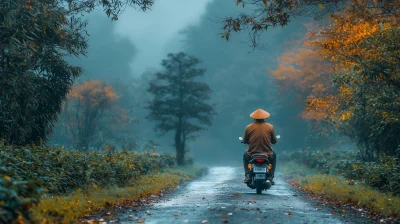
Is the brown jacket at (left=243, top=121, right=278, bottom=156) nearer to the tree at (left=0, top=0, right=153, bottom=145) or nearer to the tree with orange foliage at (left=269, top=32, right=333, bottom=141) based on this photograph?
the tree at (left=0, top=0, right=153, bottom=145)

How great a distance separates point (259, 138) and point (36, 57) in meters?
7.14

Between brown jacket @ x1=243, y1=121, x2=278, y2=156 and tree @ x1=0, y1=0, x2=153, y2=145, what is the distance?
500 centimetres

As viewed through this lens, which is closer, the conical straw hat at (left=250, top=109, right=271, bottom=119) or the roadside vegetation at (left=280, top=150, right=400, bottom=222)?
the roadside vegetation at (left=280, top=150, right=400, bottom=222)

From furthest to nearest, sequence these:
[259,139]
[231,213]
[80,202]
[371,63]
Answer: [371,63] < [259,139] < [80,202] < [231,213]

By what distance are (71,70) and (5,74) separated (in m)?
4.47

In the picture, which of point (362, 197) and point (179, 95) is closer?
point (362, 197)

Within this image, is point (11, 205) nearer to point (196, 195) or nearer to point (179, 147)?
point (196, 195)

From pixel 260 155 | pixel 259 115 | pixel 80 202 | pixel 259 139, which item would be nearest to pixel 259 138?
pixel 259 139

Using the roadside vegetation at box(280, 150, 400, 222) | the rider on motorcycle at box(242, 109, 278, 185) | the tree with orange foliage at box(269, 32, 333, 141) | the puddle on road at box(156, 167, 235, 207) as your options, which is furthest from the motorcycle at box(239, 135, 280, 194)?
the tree with orange foliage at box(269, 32, 333, 141)

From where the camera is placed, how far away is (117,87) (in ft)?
216

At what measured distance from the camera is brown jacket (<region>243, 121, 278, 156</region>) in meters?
15.1

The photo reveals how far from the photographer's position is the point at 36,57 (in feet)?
56.1

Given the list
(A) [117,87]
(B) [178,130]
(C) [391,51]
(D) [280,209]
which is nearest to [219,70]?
(A) [117,87]

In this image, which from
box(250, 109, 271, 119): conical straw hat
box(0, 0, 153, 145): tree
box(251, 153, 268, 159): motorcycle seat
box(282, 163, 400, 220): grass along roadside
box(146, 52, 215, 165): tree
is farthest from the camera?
box(146, 52, 215, 165): tree
